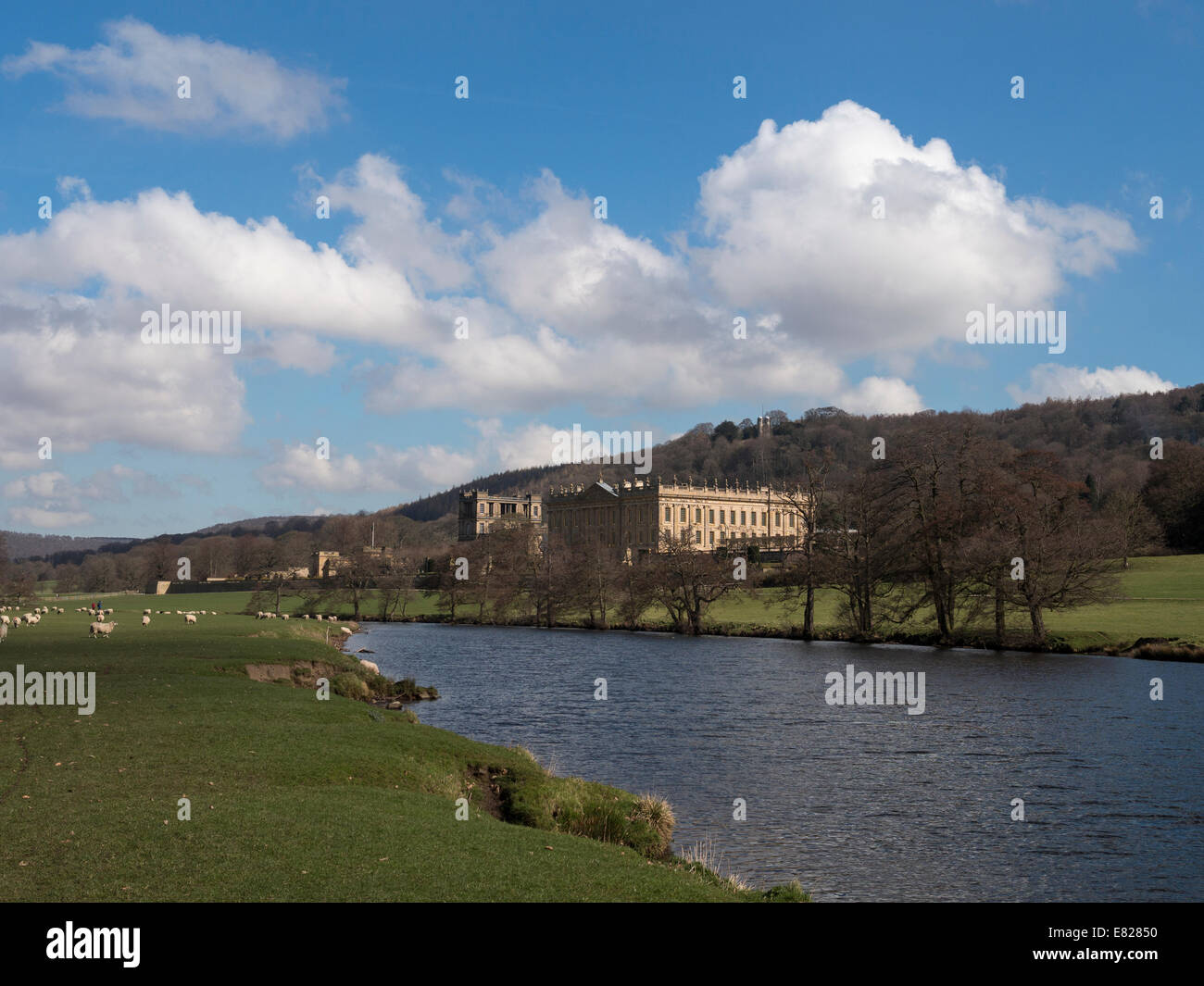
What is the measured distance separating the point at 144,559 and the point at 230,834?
172 meters

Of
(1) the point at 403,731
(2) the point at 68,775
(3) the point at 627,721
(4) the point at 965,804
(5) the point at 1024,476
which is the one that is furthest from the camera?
(5) the point at 1024,476

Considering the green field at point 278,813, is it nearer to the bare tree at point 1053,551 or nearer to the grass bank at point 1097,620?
the bare tree at point 1053,551

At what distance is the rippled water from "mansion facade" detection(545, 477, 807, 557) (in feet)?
302

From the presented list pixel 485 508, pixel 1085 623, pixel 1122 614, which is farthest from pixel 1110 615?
pixel 485 508

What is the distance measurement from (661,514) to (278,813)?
12648 centimetres

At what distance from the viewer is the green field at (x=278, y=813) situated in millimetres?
10430

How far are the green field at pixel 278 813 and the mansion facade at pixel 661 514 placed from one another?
377 ft

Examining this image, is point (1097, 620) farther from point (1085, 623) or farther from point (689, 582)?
point (689, 582)

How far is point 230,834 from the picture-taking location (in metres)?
11.8

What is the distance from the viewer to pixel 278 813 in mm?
12891

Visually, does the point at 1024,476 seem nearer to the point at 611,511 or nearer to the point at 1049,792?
the point at 1049,792

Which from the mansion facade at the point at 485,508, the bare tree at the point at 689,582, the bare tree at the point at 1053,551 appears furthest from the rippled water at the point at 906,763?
the mansion facade at the point at 485,508

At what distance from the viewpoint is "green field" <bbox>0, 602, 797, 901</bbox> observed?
411 inches
